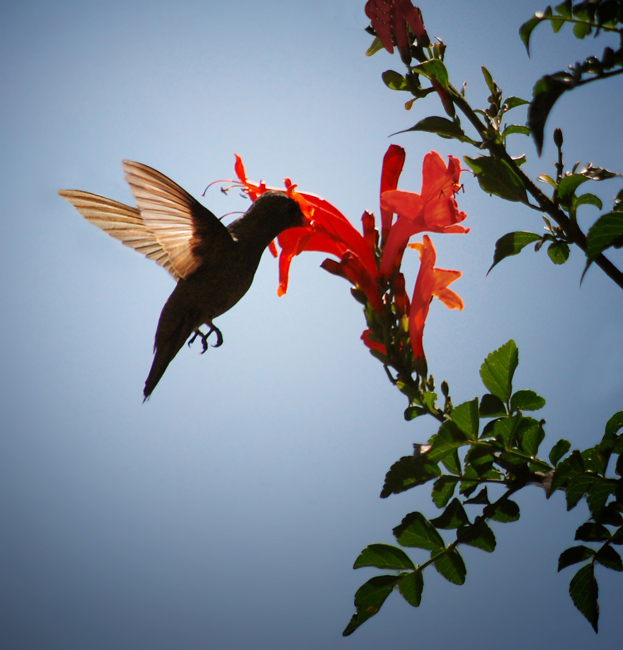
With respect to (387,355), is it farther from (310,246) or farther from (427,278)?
(310,246)

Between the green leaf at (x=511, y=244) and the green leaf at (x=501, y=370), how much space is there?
15cm

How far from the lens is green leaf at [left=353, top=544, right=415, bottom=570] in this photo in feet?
3.32

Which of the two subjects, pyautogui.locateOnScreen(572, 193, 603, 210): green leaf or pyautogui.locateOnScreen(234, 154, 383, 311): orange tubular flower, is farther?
pyautogui.locateOnScreen(234, 154, 383, 311): orange tubular flower

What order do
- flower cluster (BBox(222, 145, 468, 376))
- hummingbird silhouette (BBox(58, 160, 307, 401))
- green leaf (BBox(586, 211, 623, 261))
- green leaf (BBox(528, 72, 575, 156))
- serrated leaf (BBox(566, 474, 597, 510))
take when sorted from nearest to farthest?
green leaf (BBox(528, 72, 575, 156)) < green leaf (BBox(586, 211, 623, 261)) < serrated leaf (BBox(566, 474, 597, 510)) < flower cluster (BBox(222, 145, 468, 376)) < hummingbird silhouette (BBox(58, 160, 307, 401))

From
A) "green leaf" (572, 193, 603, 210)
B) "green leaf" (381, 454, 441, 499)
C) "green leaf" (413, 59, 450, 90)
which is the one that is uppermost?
"green leaf" (413, 59, 450, 90)

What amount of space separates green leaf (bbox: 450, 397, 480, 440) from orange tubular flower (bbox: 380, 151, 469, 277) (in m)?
0.44

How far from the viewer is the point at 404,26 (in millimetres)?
987

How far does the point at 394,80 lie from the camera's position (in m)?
1.00

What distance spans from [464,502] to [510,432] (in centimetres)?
14

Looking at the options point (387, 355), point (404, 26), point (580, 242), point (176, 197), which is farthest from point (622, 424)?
point (176, 197)

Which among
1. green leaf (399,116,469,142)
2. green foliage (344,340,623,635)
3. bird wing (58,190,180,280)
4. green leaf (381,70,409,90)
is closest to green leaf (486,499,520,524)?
green foliage (344,340,623,635)

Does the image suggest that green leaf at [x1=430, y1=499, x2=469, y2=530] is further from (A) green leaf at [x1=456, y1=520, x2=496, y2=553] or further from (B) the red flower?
(B) the red flower

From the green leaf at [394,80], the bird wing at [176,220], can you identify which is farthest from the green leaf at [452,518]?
the bird wing at [176,220]

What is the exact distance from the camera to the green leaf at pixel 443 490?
998 mm
